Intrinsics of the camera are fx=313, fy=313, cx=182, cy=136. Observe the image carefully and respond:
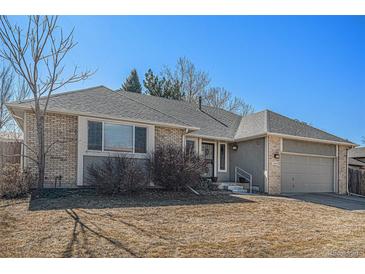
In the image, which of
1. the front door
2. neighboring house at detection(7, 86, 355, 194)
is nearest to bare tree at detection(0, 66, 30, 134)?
neighboring house at detection(7, 86, 355, 194)

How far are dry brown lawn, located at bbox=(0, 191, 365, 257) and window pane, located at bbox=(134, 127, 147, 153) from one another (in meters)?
2.79

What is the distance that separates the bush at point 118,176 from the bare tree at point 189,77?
66.5 feet

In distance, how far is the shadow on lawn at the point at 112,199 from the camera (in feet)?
28.1

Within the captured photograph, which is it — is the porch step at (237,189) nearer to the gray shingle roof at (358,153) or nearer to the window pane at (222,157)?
the window pane at (222,157)

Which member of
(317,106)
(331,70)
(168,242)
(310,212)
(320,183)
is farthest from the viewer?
(317,106)

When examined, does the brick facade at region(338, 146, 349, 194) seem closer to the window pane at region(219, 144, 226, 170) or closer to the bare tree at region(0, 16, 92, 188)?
the window pane at region(219, 144, 226, 170)

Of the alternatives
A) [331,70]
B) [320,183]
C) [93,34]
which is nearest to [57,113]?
[93,34]

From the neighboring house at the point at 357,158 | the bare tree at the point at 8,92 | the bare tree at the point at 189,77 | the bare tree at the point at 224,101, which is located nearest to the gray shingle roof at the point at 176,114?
the neighboring house at the point at 357,158

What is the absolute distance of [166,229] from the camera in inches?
264

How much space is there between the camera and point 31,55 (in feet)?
36.3

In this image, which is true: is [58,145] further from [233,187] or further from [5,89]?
[5,89]

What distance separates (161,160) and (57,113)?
417 cm
